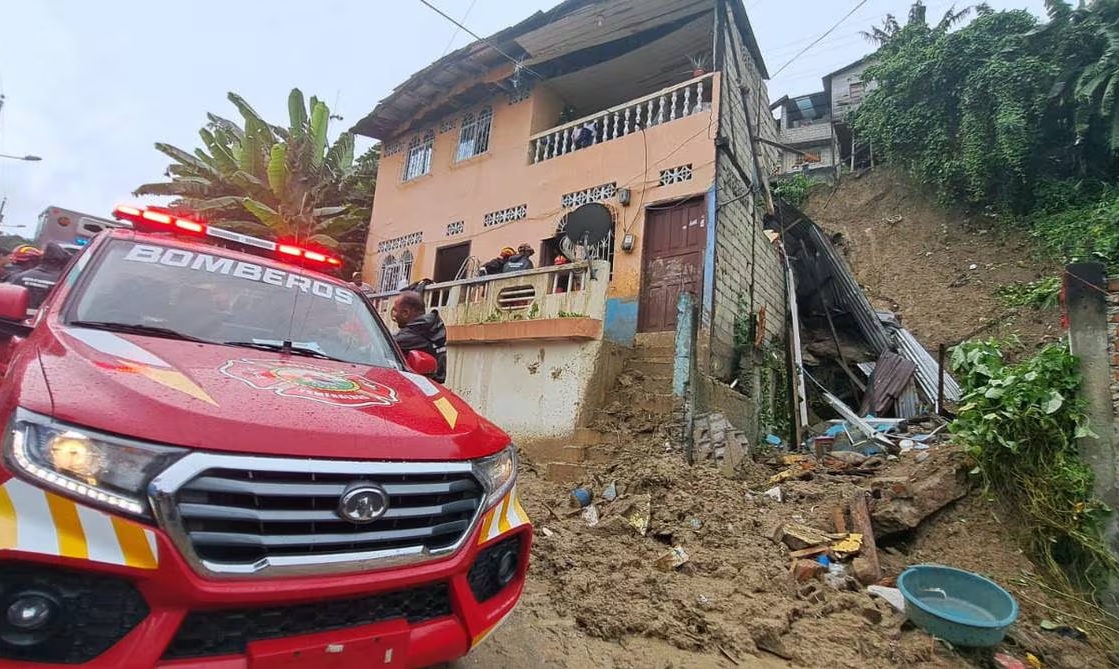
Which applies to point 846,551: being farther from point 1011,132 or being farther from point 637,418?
point 1011,132

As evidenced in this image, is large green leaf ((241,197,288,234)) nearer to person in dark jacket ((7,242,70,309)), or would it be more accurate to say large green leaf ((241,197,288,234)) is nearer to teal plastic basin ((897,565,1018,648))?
person in dark jacket ((7,242,70,309))

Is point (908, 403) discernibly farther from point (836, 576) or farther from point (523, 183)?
point (523, 183)

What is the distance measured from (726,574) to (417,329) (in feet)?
9.98

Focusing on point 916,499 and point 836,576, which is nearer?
point 836,576

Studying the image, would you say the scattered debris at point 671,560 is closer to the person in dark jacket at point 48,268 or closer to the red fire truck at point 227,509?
the red fire truck at point 227,509

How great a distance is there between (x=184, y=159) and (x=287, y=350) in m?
14.3

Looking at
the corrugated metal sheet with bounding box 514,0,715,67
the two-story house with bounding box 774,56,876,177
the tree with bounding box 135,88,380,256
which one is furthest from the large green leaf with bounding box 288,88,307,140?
the two-story house with bounding box 774,56,876,177

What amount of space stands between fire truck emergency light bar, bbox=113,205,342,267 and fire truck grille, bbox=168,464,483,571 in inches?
78.3

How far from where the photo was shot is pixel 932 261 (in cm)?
1566

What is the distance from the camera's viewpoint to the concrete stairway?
5.31 m

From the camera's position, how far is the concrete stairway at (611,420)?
5.31 m

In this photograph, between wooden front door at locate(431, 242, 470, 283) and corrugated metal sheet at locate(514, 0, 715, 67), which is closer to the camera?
corrugated metal sheet at locate(514, 0, 715, 67)

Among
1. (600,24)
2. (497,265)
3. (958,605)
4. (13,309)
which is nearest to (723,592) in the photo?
(958,605)

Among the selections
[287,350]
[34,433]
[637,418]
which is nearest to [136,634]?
[34,433]
